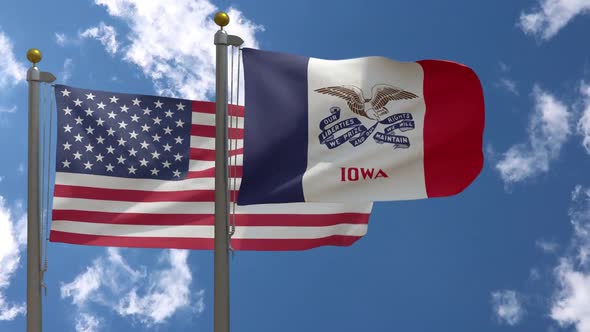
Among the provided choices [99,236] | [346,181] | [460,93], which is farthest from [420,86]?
[99,236]

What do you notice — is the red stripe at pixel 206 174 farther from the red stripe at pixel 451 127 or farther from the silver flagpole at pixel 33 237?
the red stripe at pixel 451 127

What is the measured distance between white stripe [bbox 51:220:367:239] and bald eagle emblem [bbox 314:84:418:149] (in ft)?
5.81

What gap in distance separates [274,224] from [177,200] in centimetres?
108

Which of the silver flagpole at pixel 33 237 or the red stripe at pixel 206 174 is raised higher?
the red stripe at pixel 206 174

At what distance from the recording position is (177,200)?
9.77m

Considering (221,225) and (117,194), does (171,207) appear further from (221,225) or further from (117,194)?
(221,225)

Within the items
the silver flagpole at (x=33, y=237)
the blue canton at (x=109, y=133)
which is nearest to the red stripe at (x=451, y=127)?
the blue canton at (x=109, y=133)

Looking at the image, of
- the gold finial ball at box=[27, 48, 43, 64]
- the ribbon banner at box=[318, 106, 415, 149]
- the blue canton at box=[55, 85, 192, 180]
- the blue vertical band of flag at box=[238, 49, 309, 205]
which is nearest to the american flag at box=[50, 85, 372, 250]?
the blue canton at box=[55, 85, 192, 180]

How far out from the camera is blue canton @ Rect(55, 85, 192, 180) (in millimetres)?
9445

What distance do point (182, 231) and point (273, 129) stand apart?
210cm

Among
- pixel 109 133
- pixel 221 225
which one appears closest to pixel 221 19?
pixel 221 225

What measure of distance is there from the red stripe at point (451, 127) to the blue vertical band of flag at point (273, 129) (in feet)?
4.20

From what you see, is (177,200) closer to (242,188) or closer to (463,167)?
(242,188)

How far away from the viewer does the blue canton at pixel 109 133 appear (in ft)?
31.0
